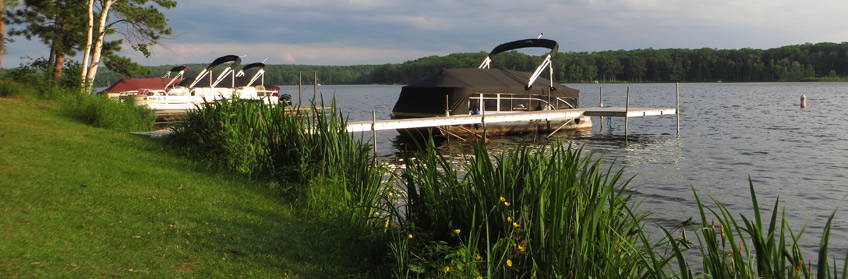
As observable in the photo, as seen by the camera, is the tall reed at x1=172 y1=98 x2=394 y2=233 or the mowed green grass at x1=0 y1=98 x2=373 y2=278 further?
the tall reed at x1=172 y1=98 x2=394 y2=233

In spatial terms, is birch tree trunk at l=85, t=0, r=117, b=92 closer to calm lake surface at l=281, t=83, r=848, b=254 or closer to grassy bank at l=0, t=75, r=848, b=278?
calm lake surface at l=281, t=83, r=848, b=254

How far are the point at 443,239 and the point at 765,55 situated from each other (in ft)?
479

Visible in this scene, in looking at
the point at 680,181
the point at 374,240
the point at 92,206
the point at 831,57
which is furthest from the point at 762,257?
the point at 831,57

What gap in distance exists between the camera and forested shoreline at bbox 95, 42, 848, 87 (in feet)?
416

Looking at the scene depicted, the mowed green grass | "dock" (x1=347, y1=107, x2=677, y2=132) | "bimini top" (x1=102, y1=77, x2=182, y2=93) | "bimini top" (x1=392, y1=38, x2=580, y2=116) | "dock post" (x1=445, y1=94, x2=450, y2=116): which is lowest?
the mowed green grass

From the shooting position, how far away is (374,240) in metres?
6.56

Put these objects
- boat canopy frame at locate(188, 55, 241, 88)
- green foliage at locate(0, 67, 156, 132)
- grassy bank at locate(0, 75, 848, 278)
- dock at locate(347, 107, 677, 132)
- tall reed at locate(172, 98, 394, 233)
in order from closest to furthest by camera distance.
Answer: grassy bank at locate(0, 75, 848, 278) → tall reed at locate(172, 98, 394, 233) → green foliage at locate(0, 67, 156, 132) → dock at locate(347, 107, 677, 132) → boat canopy frame at locate(188, 55, 241, 88)

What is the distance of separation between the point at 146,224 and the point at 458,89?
20078 millimetres

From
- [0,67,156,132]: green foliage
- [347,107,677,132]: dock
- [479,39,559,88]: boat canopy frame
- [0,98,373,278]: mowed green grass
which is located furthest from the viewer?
[479,39,559,88]: boat canopy frame

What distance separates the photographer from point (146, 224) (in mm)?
6500

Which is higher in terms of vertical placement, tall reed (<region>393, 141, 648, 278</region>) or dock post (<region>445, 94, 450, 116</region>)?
dock post (<region>445, 94, 450, 116</region>)

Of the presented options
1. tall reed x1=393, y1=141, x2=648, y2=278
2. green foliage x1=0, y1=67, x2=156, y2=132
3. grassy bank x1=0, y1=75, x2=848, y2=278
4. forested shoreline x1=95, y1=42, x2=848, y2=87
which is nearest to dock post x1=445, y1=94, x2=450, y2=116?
green foliage x1=0, y1=67, x2=156, y2=132

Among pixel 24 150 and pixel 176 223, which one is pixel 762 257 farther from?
pixel 24 150

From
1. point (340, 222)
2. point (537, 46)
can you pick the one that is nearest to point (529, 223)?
point (340, 222)
